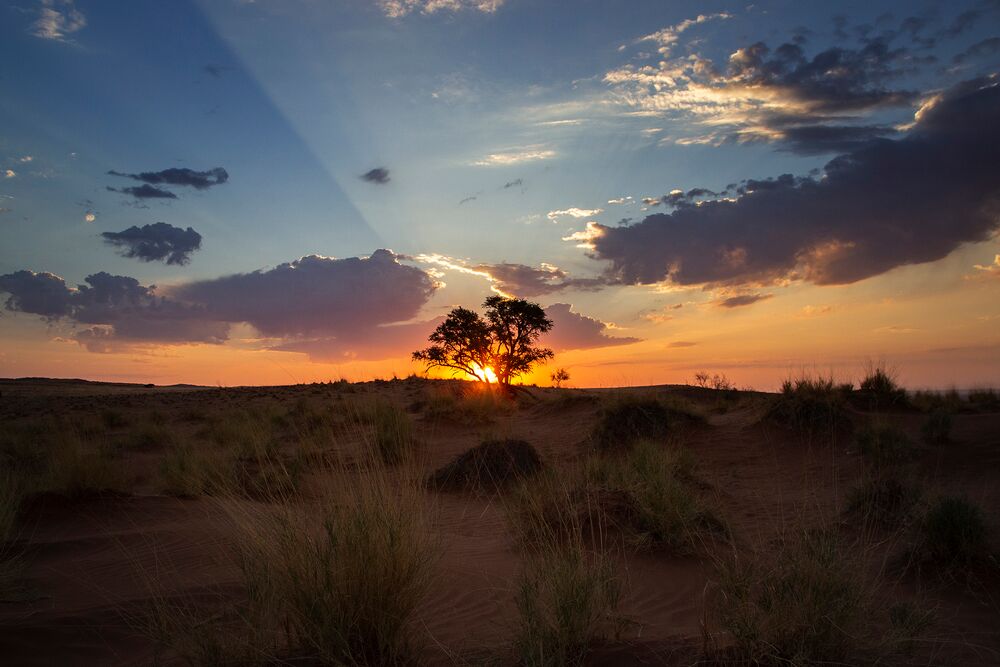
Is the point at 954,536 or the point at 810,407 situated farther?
the point at 810,407

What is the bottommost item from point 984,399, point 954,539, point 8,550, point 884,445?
→ point 8,550

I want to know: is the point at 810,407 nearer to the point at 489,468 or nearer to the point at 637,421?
the point at 637,421

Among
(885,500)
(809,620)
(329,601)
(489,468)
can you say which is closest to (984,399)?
(885,500)

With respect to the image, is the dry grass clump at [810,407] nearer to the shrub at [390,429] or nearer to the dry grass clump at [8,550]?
the shrub at [390,429]

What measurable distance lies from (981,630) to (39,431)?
2397cm

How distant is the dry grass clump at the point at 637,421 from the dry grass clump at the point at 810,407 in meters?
1.99

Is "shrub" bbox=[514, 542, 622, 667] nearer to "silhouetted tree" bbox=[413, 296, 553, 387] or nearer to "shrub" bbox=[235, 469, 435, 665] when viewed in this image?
"shrub" bbox=[235, 469, 435, 665]

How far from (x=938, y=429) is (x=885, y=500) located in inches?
185

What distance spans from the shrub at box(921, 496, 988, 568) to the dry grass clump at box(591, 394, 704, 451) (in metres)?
7.58

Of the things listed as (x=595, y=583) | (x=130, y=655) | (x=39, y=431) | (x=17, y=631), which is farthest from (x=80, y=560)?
(x=39, y=431)

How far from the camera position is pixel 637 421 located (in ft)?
48.7

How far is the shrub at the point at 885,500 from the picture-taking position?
7301 millimetres

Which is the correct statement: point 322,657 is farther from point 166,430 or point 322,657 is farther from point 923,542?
point 166,430

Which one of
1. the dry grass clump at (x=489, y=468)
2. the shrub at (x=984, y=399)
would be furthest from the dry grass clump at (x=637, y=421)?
the shrub at (x=984, y=399)
